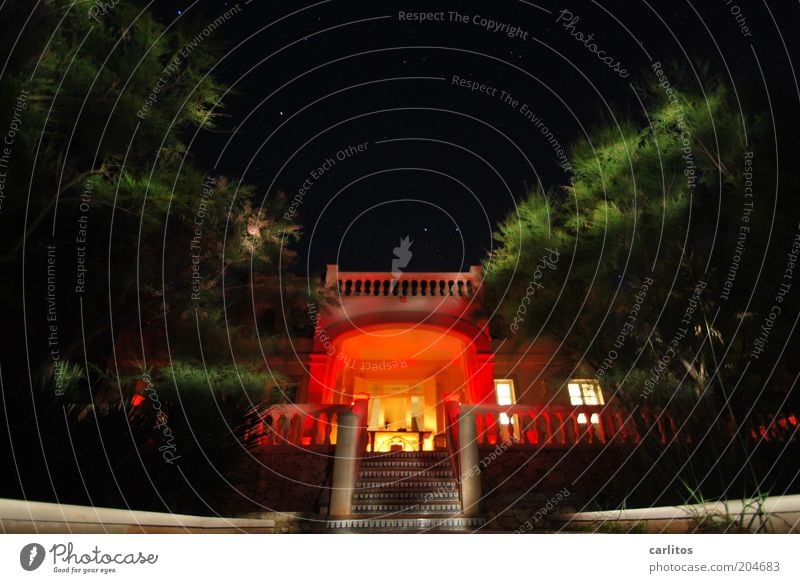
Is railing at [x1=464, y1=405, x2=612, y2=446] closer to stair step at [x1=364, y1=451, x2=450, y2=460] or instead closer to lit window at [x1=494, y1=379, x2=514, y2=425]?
stair step at [x1=364, y1=451, x2=450, y2=460]

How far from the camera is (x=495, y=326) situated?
13.6 m

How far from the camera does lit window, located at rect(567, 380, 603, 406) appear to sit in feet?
45.0

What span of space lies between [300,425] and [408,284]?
6999 mm

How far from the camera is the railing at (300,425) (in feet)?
29.1

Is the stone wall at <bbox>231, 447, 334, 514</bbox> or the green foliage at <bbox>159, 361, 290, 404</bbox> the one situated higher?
the green foliage at <bbox>159, 361, 290, 404</bbox>

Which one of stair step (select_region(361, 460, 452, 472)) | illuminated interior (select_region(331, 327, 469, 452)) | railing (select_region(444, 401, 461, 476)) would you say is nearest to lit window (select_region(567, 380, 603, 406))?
illuminated interior (select_region(331, 327, 469, 452))

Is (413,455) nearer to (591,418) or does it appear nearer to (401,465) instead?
(401,465)

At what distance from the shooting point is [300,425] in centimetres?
923

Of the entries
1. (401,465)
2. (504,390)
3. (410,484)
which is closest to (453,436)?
(401,465)

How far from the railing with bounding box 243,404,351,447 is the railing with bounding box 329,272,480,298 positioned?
5.97 m
